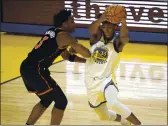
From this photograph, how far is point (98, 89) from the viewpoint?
3.87 metres

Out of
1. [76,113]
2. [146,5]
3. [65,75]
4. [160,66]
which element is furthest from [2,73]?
[146,5]

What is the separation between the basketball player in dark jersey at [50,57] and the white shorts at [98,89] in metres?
0.27

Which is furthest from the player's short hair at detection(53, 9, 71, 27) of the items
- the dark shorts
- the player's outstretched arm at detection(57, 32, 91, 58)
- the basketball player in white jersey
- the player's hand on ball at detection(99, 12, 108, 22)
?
the dark shorts

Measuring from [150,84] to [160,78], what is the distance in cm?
57

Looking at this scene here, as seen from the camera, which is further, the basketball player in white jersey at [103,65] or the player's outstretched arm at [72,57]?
the player's outstretched arm at [72,57]

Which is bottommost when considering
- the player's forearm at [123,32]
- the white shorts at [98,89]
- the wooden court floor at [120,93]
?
the wooden court floor at [120,93]

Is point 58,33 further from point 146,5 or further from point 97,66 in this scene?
point 146,5

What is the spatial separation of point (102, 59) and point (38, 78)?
27.7 inches

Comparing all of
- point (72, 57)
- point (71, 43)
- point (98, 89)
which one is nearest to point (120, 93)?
point (72, 57)

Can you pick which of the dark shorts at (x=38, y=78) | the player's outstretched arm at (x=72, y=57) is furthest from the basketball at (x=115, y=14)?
the dark shorts at (x=38, y=78)

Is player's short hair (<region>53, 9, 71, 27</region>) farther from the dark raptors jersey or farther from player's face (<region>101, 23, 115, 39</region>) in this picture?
player's face (<region>101, 23, 115, 39</region>)

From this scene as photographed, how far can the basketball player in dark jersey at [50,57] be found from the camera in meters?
3.91

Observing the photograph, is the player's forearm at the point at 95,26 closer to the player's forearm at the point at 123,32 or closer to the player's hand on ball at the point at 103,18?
the player's hand on ball at the point at 103,18

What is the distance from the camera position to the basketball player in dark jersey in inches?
154
